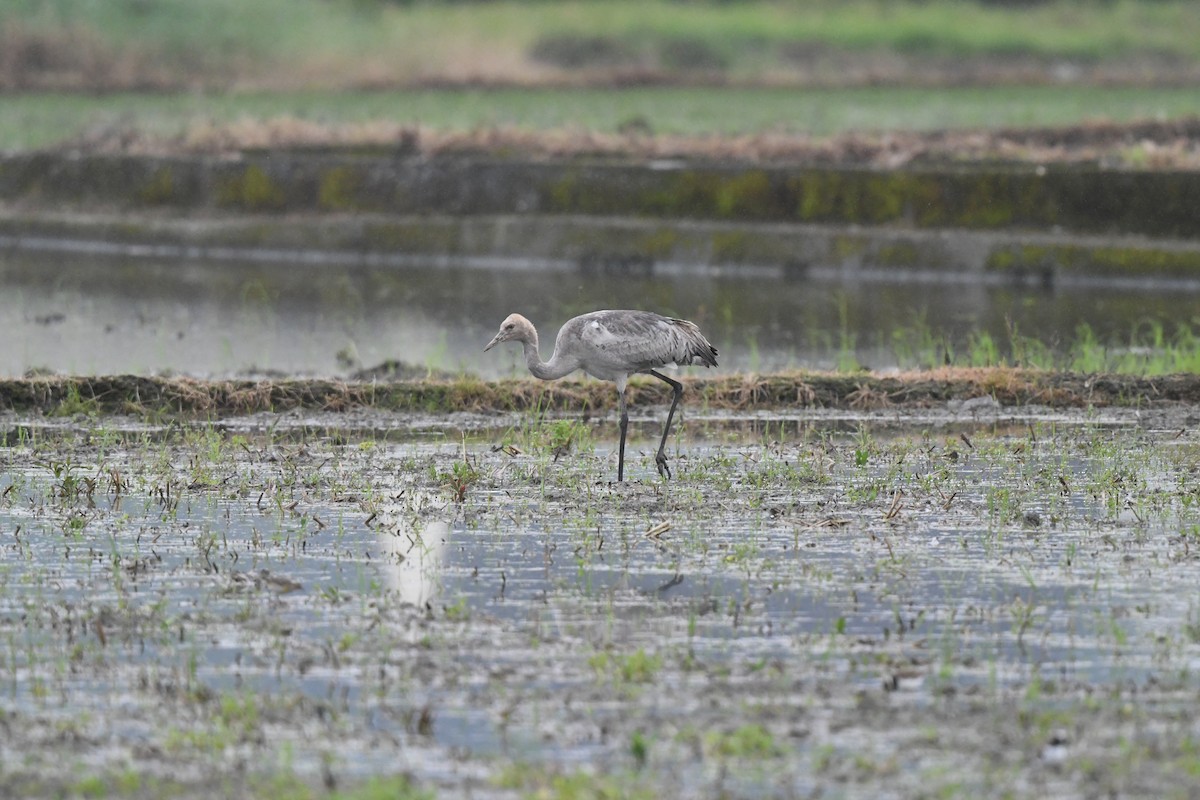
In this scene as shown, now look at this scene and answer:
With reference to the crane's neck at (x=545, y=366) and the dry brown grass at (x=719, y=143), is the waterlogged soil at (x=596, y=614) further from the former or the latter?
the dry brown grass at (x=719, y=143)

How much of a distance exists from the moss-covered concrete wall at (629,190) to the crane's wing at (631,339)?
35.3ft

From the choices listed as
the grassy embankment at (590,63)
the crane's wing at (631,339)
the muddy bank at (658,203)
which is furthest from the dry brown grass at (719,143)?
the crane's wing at (631,339)

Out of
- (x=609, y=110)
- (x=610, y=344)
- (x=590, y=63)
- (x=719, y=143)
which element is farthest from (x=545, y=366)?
(x=590, y=63)

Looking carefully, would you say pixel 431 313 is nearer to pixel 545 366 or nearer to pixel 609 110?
pixel 545 366

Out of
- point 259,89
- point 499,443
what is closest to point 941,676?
point 499,443

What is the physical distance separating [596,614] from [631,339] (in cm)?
353

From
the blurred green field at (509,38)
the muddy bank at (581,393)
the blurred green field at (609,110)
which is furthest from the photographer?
the blurred green field at (509,38)

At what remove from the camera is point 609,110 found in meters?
32.3

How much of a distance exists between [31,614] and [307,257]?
1646 centimetres

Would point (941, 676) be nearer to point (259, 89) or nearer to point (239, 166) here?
point (239, 166)

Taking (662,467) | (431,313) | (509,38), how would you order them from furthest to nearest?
(509,38) < (431,313) < (662,467)

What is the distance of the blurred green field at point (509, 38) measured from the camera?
1523 inches

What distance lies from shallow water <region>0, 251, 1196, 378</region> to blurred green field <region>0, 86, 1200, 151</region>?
4.73 m

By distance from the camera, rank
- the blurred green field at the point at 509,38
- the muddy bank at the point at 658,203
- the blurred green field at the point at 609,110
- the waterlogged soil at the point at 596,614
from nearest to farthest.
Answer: the waterlogged soil at the point at 596,614 → the muddy bank at the point at 658,203 → the blurred green field at the point at 609,110 → the blurred green field at the point at 509,38
